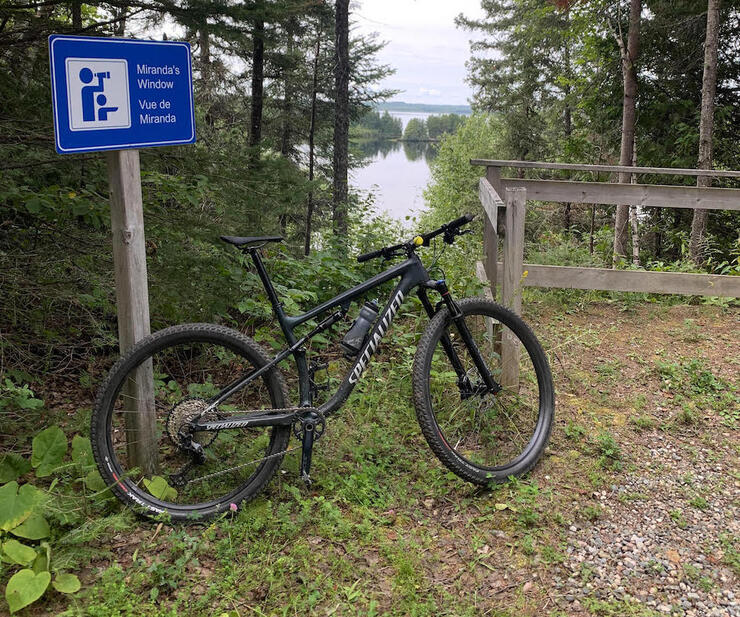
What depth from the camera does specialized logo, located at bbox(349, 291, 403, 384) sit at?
3.07 metres

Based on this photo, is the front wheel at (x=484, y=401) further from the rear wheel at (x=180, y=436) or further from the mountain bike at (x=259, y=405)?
the rear wheel at (x=180, y=436)

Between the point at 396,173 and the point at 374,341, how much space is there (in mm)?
55233

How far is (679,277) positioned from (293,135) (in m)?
16.3

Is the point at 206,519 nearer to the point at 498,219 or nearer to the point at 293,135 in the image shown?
the point at 498,219

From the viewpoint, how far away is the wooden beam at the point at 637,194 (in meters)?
5.26

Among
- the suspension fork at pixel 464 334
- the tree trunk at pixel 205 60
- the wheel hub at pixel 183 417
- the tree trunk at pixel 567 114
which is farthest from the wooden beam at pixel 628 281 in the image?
the tree trunk at pixel 567 114

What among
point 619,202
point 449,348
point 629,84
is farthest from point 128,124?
point 629,84

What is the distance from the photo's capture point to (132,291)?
2822mm

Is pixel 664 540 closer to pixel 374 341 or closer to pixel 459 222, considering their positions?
pixel 374 341

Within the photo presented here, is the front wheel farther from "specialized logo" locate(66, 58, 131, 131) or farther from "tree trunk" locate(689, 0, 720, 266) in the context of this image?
"tree trunk" locate(689, 0, 720, 266)

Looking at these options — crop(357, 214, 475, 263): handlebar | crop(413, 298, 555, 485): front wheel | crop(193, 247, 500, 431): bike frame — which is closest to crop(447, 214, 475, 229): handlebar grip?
crop(357, 214, 475, 263): handlebar

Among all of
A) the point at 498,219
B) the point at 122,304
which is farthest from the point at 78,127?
the point at 498,219

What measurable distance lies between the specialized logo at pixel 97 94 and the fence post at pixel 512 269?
211 cm

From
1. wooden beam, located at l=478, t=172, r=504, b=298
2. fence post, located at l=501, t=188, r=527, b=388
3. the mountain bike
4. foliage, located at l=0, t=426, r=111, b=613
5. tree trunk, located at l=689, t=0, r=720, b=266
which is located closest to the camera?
foliage, located at l=0, t=426, r=111, b=613
